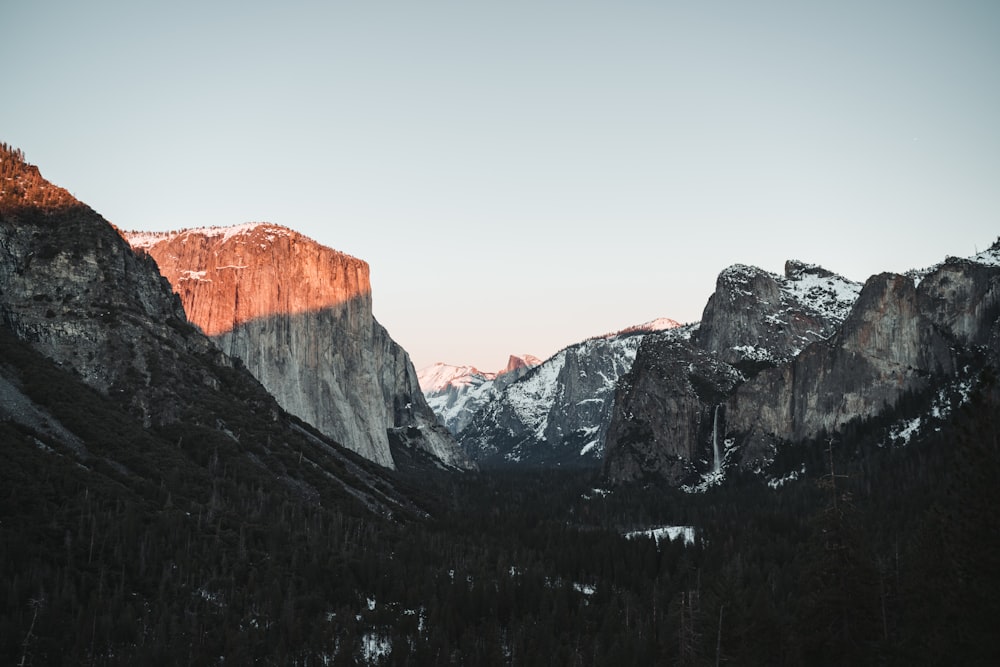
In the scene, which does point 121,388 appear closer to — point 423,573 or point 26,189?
point 26,189

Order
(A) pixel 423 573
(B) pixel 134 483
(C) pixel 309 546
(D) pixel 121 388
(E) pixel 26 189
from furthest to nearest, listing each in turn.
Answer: (E) pixel 26 189, (D) pixel 121 388, (C) pixel 309 546, (B) pixel 134 483, (A) pixel 423 573

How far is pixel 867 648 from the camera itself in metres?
48.6

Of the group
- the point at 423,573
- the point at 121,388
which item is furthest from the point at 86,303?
the point at 423,573

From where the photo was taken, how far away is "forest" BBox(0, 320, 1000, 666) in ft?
159

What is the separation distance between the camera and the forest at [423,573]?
4834 cm

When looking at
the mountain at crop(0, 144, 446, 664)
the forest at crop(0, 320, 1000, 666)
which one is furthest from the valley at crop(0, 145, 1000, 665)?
the mountain at crop(0, 144, 446, 664)

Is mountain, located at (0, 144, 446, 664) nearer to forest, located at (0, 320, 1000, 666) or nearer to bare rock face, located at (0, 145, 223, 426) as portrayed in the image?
bare rock face, located at (0, 145, 223, 426)

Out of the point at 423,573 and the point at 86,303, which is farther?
the point at 86,303

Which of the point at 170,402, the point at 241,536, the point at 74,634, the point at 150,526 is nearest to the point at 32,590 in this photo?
the point at 74,634

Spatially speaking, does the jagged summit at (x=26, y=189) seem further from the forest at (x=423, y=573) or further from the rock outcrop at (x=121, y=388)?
the forest at (x=423, y=573)

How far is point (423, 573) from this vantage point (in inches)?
5079

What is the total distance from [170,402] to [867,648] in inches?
5592

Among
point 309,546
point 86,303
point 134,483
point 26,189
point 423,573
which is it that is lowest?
point 423,573

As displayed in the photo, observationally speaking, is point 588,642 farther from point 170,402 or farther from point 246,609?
point 170,402
